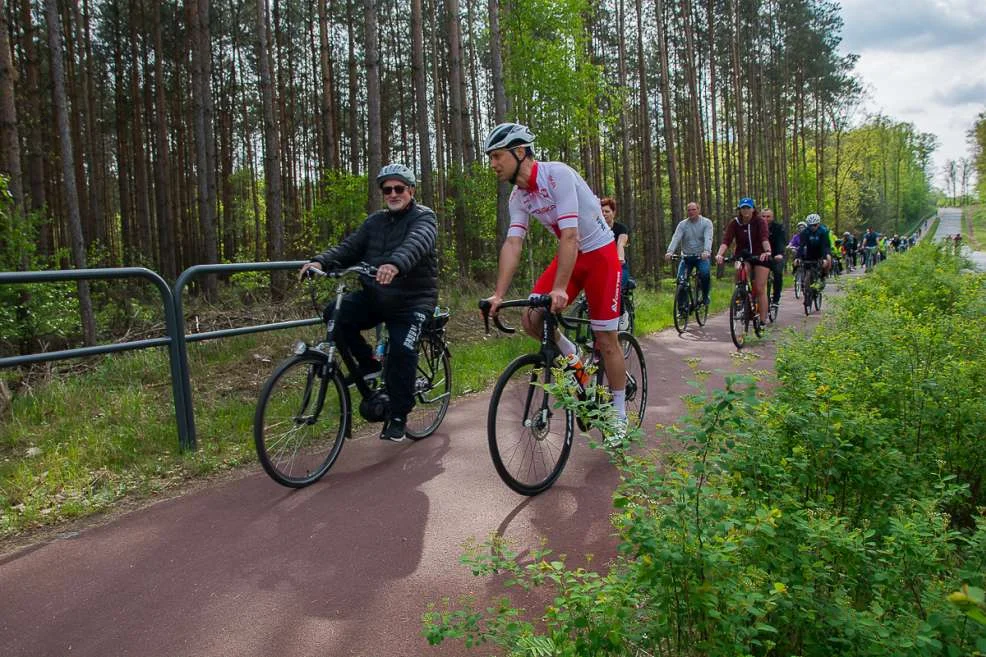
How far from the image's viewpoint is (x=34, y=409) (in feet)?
19.3

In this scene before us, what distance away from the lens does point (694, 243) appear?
11.8 meters

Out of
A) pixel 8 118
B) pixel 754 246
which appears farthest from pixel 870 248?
pixel 8 118

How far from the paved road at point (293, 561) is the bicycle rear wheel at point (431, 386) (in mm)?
725

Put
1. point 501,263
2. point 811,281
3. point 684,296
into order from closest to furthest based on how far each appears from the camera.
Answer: point 501,263 → point 684,296 → point 811,281

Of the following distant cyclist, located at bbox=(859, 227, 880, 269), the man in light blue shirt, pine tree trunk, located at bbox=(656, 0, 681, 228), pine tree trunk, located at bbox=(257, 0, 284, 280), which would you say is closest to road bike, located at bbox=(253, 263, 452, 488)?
the man in light blue shirt

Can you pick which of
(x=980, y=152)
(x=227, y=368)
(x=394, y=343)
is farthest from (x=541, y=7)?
(x=980, y=152)

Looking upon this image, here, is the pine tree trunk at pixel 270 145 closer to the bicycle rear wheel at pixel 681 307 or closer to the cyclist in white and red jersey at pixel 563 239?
the bicycle rear wheel at pixel 681 307

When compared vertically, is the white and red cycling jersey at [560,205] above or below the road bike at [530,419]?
above

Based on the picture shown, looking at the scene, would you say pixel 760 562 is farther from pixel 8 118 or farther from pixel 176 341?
pixel 8 118

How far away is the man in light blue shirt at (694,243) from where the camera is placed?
11.8 meters

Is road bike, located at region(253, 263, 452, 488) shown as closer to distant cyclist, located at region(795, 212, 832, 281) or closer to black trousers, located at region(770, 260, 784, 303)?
black trousers, located at region(770, 260, 784, 303)

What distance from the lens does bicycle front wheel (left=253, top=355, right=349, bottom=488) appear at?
437cm

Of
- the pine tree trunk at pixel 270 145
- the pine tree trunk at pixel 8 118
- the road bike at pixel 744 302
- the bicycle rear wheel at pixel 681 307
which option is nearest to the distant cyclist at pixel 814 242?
the bicycle rear wheel at pixel 681 307

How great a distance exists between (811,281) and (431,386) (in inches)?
469
